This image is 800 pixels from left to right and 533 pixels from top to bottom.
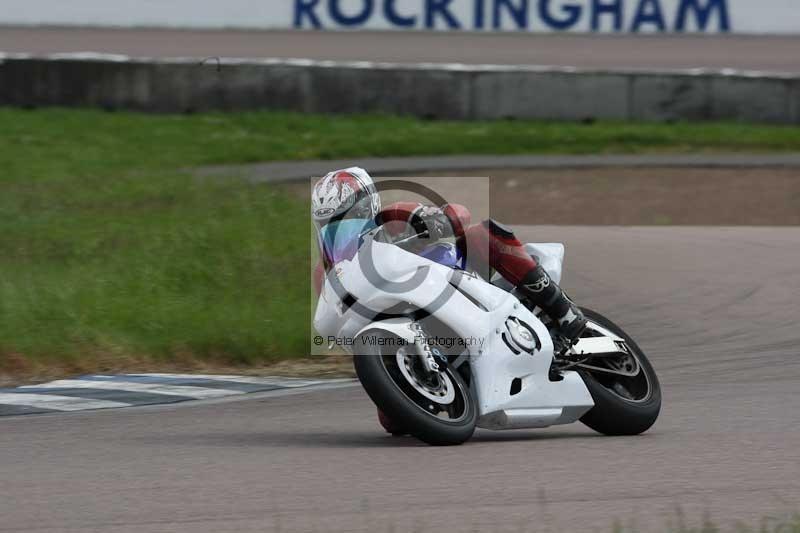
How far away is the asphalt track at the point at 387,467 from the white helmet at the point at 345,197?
3.37ft

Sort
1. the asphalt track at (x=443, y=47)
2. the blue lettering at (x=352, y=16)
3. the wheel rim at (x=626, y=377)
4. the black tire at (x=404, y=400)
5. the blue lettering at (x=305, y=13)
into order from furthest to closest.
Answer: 1. the blue lettering at (x=305, y=13)
2. the blue lettering at (x=352, y=16)
3. the asphalt track at (x=443, y=47)
4. the wheel rim at (x=626, y=377)
5. the black tire at (x=404, y=400)

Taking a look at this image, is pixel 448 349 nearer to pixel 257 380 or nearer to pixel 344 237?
pixel 344 237

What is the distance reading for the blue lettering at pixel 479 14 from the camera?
29.4m

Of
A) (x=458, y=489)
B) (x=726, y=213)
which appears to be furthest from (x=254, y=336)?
(x=726, y=213)

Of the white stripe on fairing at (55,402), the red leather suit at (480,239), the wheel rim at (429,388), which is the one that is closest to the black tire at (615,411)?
the red leather suit at (480,239)

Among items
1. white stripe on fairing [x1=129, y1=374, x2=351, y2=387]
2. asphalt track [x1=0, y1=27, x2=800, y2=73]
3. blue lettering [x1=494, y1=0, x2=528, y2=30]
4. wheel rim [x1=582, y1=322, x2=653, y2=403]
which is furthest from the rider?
blue lettering [x1=494, y1=0, x2=528, y2=30]

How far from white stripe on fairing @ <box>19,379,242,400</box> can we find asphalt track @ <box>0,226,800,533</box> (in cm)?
29

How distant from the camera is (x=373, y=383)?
646 centimetres

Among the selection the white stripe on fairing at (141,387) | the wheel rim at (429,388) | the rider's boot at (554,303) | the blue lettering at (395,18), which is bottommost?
the white stripe on fairing at (141,387)

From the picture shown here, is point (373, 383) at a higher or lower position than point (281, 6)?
lower

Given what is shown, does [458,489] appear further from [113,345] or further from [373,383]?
[113,345]

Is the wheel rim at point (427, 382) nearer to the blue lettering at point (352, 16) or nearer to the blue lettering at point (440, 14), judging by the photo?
the blue lettering at point (440, 14)

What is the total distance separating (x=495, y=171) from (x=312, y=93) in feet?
14.3

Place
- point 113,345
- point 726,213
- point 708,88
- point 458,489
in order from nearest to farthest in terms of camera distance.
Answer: point 458,489, point 113,345, point 726,213, point 708,88
